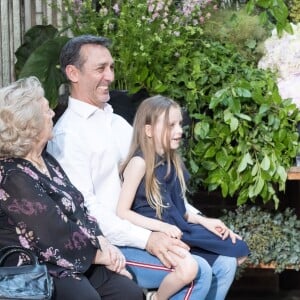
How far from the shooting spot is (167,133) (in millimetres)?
3871

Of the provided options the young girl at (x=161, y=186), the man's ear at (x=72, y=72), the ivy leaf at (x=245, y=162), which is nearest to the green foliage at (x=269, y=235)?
the ivy leaf at (x=245, y=162)

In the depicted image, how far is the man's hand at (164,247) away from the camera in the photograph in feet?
12.0

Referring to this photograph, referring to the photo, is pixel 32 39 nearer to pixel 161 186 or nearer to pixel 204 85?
pixel 204 85

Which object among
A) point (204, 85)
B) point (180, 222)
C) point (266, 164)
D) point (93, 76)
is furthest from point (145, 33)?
point (180, 222)

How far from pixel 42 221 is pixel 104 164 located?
2.13ft

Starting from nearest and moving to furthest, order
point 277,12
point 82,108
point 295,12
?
1. point 82,108
2. point 277,12
3. point 295,12

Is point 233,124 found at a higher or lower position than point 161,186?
higher

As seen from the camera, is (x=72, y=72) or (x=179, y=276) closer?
(x=179, y=276)

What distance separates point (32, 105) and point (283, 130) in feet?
4.60

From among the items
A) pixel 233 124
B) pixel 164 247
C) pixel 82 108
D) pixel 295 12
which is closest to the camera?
pixel 164 247

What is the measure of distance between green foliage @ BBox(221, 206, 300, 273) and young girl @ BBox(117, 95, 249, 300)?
1.79 ft

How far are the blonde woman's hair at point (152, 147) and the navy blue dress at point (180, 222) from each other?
24 millimetres

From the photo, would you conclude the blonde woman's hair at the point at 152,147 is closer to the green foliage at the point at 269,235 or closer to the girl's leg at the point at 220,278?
the girl's leg at the point at 220,278

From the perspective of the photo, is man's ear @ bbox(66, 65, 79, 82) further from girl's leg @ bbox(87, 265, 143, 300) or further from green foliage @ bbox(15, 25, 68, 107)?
girl's leg @ bbox(87, 265, 143, 300)
